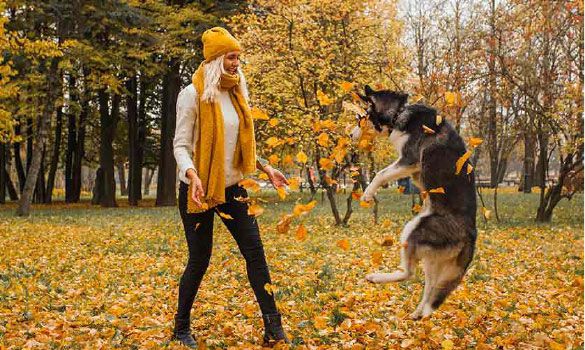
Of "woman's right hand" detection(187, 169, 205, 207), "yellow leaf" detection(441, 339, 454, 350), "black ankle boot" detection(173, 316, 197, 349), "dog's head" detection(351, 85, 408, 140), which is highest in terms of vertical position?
"dog's head" detection(351, 85, 408, 140)

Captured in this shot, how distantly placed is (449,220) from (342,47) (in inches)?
470

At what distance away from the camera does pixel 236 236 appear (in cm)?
432

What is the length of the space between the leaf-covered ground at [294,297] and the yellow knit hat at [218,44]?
1.25 m

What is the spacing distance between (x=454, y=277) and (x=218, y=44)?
6.88 ft

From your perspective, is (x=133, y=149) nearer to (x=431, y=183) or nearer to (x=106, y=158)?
(x=106, y=158)

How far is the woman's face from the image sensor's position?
4.12 meters

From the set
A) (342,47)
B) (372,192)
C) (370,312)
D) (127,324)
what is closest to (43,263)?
(127,324)

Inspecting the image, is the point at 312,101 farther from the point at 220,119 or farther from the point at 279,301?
the point at 220,119

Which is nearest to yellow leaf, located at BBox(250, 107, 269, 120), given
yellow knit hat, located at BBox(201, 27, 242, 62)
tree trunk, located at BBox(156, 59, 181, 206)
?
yellow knit hat, located at BBox(201, 27, 242, 62)

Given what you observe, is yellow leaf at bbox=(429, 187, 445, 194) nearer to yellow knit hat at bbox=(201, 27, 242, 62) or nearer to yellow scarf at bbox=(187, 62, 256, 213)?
yellow scarf at bbox=(187, 62, 256, 213)

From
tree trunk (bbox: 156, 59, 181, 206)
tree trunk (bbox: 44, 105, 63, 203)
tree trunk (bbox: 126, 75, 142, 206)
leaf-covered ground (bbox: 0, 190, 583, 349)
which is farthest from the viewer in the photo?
A: tree trunk (bbox: 44, 105, 63, 203)

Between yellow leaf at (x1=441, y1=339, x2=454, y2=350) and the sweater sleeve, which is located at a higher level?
the sweater sleeve

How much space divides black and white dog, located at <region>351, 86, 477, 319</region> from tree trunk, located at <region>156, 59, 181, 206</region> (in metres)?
20.4

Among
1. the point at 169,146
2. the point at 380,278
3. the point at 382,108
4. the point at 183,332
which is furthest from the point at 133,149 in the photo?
the point at 382,108
